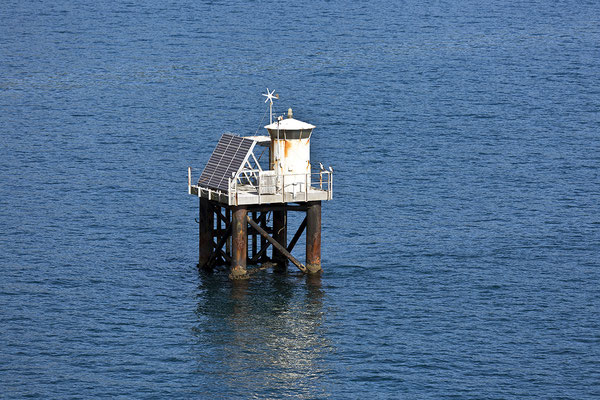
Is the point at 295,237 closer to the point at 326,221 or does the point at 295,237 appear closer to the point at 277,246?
the point at 277,246

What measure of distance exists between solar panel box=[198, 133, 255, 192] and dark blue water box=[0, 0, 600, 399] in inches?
226

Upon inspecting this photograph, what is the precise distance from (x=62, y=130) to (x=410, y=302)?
55.5m

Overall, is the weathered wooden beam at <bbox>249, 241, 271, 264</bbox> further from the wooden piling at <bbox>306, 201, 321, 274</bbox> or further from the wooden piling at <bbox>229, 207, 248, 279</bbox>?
the wooden piling at <bbox>306, 201, 321, 274</bbox>

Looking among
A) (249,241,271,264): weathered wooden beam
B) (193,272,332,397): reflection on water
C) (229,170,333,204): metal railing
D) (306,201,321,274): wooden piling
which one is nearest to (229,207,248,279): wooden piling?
(193,272,332,397): reflection on water

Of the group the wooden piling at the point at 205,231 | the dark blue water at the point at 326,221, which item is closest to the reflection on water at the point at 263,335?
the dark blue water at the point at 326,221

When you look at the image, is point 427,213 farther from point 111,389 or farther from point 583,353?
point 111,389

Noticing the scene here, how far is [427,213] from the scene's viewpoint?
83.9 meters

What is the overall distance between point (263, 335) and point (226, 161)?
38.6 feet

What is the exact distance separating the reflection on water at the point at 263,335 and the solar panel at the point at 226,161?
5.68m

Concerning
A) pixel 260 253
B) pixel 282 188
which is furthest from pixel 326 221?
pixel 282 188

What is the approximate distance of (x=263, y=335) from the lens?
6025 cm

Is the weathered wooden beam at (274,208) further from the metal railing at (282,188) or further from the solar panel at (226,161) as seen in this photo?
the solar panel at (226,161)

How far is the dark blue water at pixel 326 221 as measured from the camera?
5678cm

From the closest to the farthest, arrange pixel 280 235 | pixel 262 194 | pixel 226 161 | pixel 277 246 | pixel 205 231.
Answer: pixel 262 194, pixel 277 246, pixel 226 161, pixel 205 231, pixel 280 235
